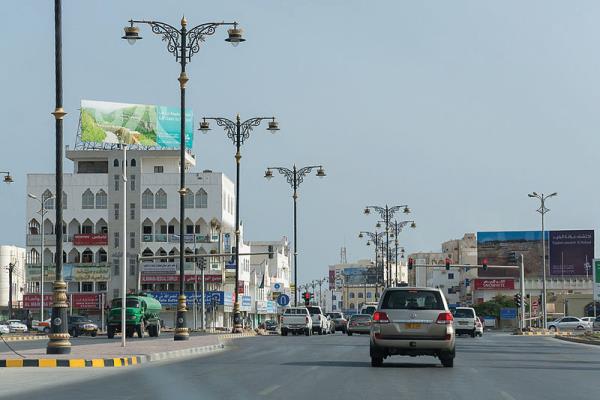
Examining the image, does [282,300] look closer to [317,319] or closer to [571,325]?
[317,319]

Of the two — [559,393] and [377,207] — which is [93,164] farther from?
[559,393]

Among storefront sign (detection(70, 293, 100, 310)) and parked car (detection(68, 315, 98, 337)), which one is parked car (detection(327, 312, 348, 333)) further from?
storefront sign (detection(70, 293, 100, 310))

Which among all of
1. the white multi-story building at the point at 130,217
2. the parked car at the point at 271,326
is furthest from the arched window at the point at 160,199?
the parked car at the point at 271,326

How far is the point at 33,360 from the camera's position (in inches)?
994

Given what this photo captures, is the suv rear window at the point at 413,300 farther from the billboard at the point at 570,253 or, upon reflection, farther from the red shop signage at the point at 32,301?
the billboard at the point at 570,253

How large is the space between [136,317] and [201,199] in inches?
2271

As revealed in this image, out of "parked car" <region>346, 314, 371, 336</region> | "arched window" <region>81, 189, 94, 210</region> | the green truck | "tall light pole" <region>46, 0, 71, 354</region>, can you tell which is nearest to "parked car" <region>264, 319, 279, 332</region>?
"parked car" <region>346, 314, 371, 336</region>

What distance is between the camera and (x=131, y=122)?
10875 centimetres

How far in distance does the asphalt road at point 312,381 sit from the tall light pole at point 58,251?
8.99 feet

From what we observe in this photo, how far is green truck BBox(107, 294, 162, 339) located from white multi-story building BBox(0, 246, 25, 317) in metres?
83.5

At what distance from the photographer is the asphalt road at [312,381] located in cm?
A: 1658

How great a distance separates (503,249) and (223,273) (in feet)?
150

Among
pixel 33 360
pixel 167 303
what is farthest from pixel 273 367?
pixel 167 303

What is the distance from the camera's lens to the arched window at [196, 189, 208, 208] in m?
115
